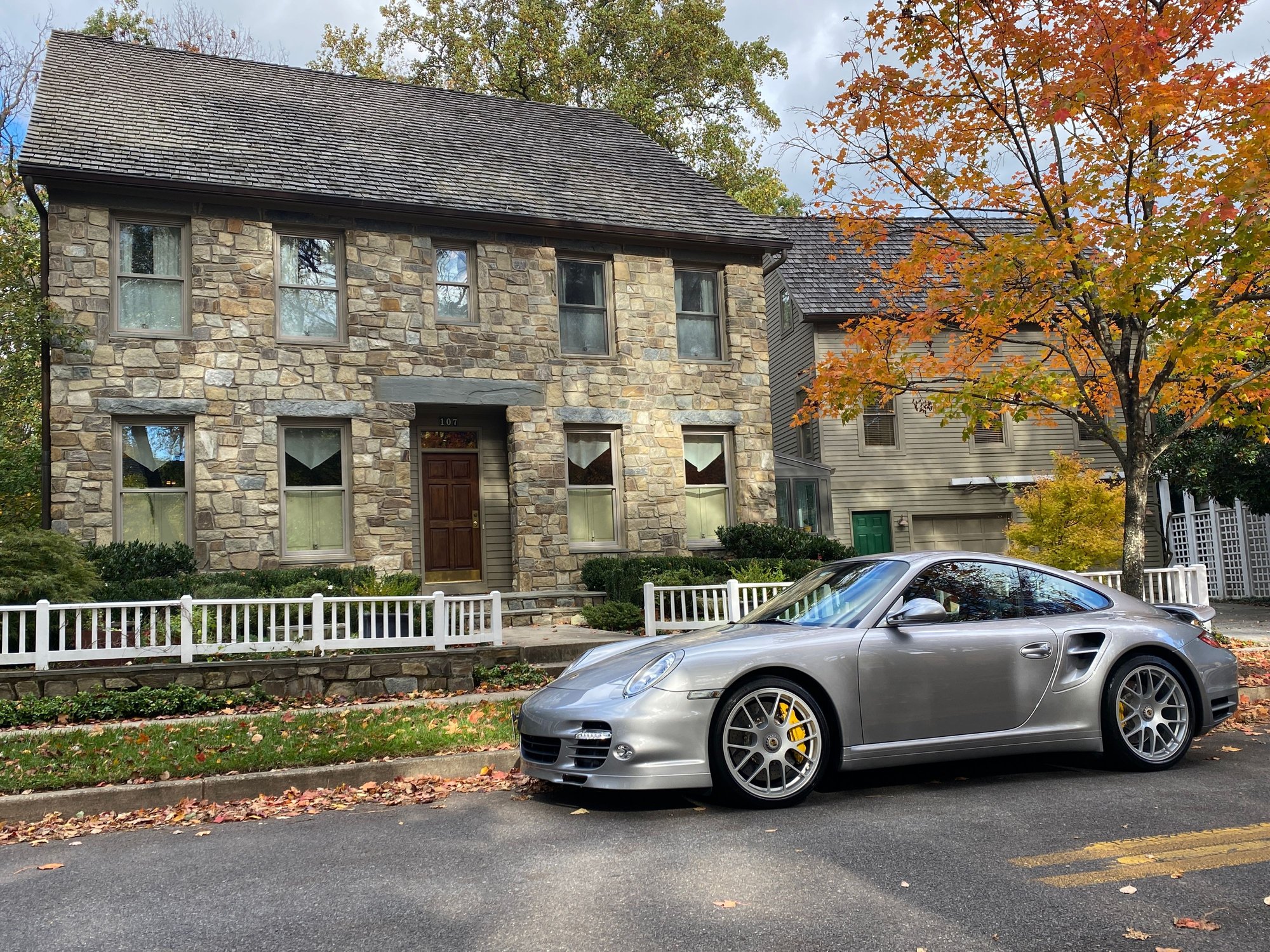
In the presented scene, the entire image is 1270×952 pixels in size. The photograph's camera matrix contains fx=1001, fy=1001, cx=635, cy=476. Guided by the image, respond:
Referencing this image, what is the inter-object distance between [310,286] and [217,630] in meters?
6.73

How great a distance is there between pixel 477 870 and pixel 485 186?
43.8ft

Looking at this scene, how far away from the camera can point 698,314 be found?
17078mm

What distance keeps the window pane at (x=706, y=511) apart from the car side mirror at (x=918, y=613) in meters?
10.6

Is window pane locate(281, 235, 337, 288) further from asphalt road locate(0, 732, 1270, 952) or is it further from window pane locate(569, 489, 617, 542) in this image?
asphalt road locate(0, 732, 1270, 952)

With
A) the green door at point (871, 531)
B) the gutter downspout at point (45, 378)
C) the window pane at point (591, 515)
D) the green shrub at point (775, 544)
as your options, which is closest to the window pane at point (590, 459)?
the window pane at point (591, 515)

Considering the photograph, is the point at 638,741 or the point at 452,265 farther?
the point at 452,265

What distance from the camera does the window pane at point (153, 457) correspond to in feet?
44.1

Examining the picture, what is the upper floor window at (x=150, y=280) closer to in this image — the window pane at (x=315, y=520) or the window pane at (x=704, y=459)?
the window pane at (x=315, y=520)

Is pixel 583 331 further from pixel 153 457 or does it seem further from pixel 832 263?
pixel 832 263

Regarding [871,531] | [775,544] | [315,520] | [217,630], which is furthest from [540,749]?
[871,531]

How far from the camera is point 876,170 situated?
1127 cm

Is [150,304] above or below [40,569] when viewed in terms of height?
above

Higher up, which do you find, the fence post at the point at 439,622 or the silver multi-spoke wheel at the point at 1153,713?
the fence post at the point at 439,622

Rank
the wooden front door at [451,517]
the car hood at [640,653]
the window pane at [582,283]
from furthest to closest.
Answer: the window pane at [582,283] → the wooden front door at [451,517] → the car hood at [640,653]
